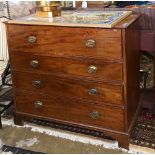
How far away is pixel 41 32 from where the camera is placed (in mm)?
1990

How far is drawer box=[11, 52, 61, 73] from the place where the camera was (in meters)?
2.05

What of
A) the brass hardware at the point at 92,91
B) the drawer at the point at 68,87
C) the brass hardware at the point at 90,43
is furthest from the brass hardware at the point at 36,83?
the brass hardware at the point at 90,43

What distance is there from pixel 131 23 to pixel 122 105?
0.54 metres

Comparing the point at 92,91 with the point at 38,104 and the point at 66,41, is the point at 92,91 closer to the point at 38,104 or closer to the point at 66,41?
the point at 66,41

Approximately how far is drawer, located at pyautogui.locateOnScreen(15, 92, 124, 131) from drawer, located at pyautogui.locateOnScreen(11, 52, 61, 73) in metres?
0.22

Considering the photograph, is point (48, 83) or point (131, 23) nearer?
point (131, 23)

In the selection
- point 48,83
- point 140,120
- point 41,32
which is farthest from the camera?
point 140,120

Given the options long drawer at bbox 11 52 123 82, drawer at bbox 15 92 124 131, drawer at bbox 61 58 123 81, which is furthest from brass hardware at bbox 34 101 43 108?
drawer at bbox 61 58 123 81

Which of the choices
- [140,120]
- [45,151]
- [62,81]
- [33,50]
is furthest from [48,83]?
[140,120]

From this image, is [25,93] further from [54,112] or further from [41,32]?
[41,32]

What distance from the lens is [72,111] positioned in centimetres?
215

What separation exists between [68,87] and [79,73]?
5.9 inches

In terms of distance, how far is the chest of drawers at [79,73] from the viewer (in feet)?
6.06

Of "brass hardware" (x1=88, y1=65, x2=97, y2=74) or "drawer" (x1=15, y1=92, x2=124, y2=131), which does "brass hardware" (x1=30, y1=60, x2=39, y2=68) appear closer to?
"drawer" (x1=15, y1=92, x2=124, y2=131)
